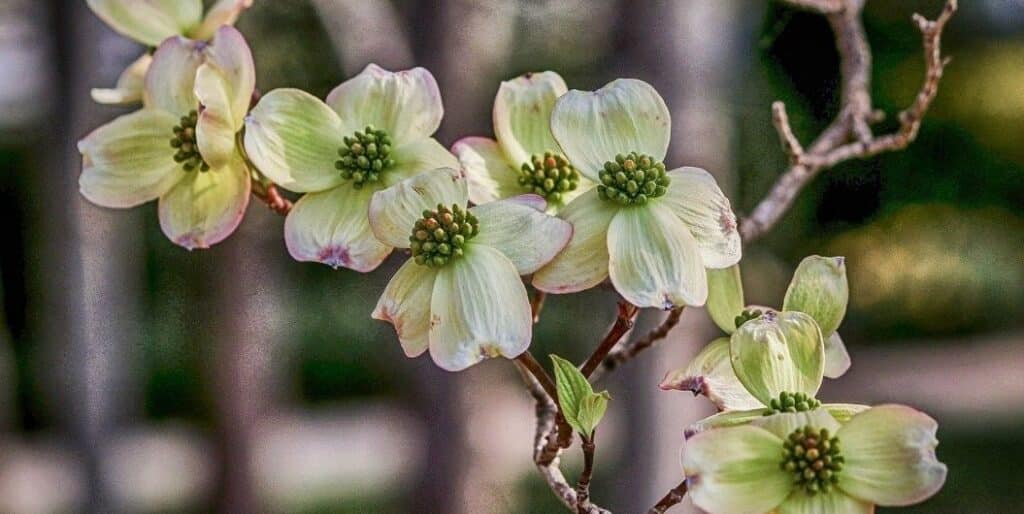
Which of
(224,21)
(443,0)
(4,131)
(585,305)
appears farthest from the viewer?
(4,131)

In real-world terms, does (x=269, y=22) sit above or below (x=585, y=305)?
above

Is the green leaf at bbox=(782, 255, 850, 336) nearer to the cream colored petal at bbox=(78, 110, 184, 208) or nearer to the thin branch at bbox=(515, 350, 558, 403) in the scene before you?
the thin branch at bbox=(515, 350, 558, 403)

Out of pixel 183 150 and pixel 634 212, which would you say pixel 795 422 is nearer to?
pixel 634 212

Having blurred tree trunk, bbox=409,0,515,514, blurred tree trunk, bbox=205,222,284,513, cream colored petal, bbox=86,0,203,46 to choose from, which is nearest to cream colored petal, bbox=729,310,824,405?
cream colored petal, bbox=86,0,203,46

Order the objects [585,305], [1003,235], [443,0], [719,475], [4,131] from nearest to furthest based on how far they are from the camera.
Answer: [719,475]
[443,0]
[585,305]
[1003,235]
[4,131]

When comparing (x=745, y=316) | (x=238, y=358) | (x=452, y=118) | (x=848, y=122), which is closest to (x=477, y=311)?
(x=745, y=316)

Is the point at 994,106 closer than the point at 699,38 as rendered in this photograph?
No

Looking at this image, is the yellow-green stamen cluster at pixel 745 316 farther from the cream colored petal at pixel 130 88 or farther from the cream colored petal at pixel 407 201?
the cream colored petal at pixel 130 88

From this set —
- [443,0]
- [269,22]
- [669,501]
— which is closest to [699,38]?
[443,0]

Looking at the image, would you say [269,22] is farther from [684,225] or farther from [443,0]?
[684,225]
